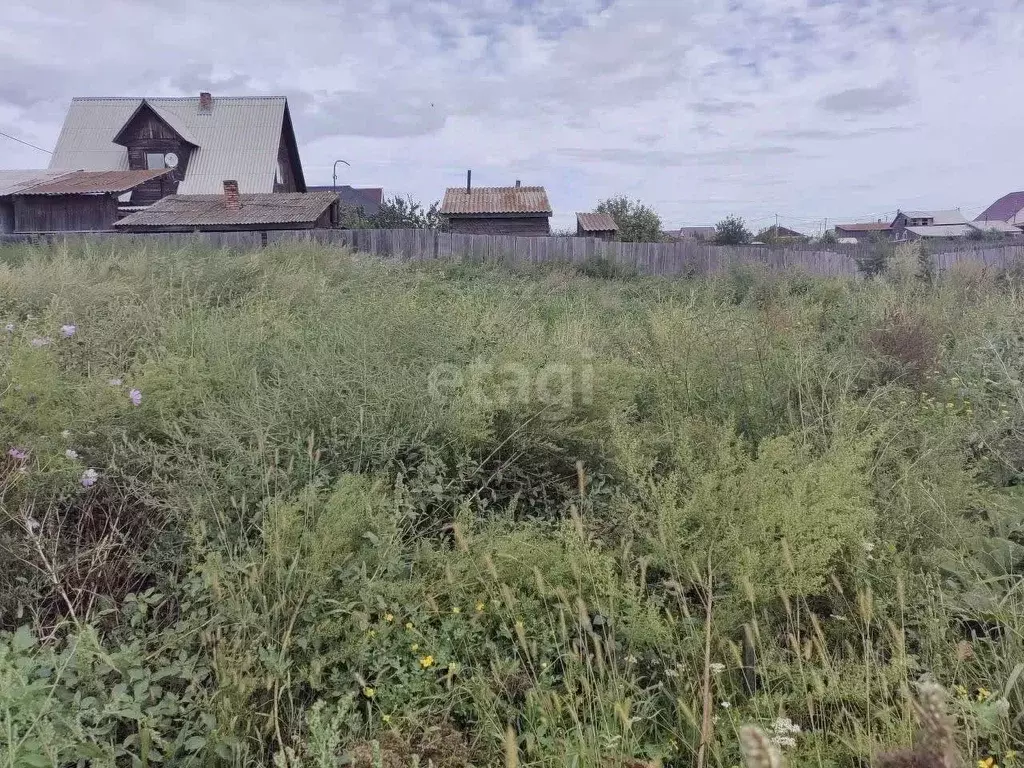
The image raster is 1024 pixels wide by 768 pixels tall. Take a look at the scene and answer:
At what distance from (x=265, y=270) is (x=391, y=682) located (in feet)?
16.9

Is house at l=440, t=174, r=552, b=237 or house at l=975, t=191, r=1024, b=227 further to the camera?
house at l=975, t=191, r=1024, b=227

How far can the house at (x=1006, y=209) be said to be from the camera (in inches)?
2289

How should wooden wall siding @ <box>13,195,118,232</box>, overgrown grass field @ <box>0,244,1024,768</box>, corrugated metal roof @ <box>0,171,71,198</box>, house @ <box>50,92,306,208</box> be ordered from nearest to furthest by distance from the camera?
1. overgrown grass field @ <box>0,244,1024,768</box>
2. wooden wall siding @ <box>13,195,118,232</box>
3. corrugated metal roof @ <box>0,171,71,198</box>
4. house @ <box>50,92,306,208</box>

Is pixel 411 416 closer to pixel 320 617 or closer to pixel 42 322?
pixel 320 617

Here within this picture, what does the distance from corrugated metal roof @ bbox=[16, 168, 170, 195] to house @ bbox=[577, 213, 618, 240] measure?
15.7m

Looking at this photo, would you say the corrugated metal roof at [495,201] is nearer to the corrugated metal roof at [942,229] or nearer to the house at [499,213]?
the house at [499,213]

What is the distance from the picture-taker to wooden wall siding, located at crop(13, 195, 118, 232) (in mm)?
22250

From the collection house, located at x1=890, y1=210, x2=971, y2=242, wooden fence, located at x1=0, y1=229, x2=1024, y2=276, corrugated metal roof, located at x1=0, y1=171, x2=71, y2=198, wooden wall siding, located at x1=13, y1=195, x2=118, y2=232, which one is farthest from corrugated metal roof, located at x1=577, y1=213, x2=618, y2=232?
house, located at x1=890, y1=210, x2=971, y2=242

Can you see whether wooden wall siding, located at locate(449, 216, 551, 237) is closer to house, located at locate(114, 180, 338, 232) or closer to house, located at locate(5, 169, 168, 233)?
house, located at locate(114, 180, 338, 232)

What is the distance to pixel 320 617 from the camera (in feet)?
6.38

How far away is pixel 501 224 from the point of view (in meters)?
23.3

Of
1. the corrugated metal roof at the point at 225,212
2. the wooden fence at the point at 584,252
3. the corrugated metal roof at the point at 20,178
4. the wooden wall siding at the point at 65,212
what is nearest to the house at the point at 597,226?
the wooden fence at the point at 584,252

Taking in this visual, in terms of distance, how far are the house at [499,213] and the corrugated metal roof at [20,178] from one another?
48.5 feet

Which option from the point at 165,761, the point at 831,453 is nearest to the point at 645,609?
the point at 831,453
